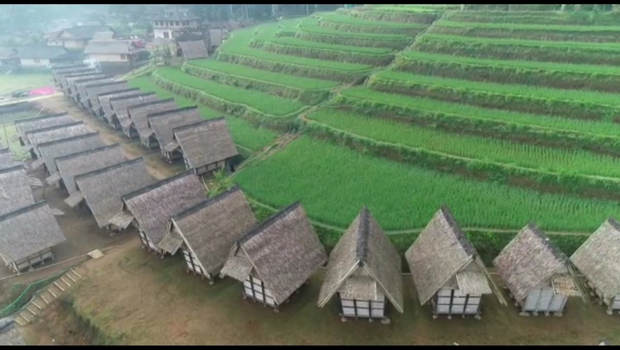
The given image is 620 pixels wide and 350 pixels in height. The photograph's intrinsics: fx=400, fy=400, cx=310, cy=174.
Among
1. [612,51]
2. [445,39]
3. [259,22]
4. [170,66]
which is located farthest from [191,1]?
[612,51]

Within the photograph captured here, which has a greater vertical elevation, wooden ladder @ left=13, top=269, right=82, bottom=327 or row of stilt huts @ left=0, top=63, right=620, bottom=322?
row of stilt huts @ left=0, top=63, right=620, bottom=322

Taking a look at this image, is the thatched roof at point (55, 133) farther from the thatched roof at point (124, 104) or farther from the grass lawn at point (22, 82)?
the grass lawn at point (22, 82)

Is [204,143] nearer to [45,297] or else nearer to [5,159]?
[45,297]

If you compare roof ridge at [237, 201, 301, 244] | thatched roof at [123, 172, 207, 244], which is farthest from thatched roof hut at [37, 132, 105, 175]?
roof ridge at [237, 201, 301, 244]

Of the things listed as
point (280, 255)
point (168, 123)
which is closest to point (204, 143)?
point (168, 123)

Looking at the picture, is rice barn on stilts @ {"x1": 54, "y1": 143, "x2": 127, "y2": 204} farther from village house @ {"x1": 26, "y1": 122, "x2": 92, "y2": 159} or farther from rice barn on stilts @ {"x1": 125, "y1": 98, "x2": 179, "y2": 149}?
village house @ {"x1": 26, "y1": 122, "x2": 92, "y2": 159}

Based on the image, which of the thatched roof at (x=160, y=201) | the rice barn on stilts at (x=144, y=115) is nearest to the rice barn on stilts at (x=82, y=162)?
the rice barn on stilts at (x=144, y=115)
